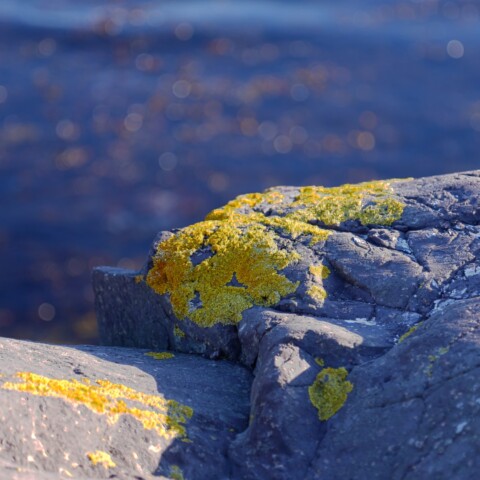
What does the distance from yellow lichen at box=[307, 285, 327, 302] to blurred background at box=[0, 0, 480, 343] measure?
8.78m

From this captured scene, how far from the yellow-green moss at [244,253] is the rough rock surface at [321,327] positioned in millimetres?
11

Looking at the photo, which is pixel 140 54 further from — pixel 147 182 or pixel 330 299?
pixel 330 299

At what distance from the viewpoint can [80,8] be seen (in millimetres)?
24047

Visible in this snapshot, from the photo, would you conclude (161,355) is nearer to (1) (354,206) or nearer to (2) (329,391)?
(2) (329,391)

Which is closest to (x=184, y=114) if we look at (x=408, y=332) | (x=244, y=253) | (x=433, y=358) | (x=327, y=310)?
(x=244, y=253)

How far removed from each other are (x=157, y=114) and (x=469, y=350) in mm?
15632

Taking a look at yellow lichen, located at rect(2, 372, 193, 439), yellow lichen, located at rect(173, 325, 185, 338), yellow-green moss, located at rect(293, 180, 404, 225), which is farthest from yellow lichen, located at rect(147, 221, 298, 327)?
yellow lichen, located at rect(2, 372, 193, 439)

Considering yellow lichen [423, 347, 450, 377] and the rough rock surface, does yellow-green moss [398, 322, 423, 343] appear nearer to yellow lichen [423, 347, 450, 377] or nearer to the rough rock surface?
the rough rock surface

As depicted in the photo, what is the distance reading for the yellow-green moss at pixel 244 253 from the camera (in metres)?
5.52

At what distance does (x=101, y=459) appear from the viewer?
13.6ft

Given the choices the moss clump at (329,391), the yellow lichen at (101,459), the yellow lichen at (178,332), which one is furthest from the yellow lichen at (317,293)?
the yellow lichen at (101,459)

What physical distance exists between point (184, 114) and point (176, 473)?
15514 mm

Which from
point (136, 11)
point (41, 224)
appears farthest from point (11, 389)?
point (136, 11)

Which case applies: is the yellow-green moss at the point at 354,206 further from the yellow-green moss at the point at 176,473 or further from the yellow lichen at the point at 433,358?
the yellow-green moss at the point at 176,473
